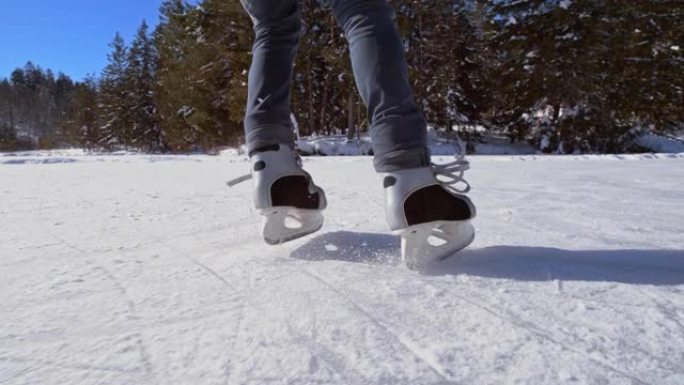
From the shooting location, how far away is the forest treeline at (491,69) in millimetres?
11539

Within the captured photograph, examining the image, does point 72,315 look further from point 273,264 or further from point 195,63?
point 195,63

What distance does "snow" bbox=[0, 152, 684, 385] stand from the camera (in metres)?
0.41

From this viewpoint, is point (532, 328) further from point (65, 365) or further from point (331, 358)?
point (65, 365)

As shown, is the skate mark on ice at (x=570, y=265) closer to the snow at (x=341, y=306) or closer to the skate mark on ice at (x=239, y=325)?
the snow at (x=341, y=306)

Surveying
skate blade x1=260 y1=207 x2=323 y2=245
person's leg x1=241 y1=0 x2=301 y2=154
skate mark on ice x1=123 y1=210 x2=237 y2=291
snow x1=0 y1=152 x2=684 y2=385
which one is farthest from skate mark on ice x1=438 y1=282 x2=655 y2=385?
person's leg x1=241 y1=0 x2=301 y2=154

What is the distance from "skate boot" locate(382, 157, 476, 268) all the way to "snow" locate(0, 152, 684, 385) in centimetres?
4

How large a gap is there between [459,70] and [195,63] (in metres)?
8.69

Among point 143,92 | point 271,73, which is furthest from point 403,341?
point 143,92

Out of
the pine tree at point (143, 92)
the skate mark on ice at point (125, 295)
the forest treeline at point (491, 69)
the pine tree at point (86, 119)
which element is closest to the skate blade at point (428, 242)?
the skate mark on ice at point (125, 295)

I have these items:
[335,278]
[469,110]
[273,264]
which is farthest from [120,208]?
[469,110]

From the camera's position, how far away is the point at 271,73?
3.61 feet

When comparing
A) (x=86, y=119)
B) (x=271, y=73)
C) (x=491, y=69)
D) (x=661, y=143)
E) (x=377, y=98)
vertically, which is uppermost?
(x=86, y=119)

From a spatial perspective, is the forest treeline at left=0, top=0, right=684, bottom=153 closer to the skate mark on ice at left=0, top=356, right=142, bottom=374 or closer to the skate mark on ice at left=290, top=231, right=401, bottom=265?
the skate mark on ice at left=290, top=231, right=401, bottom=265

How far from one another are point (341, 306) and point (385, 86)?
0.46 meters
